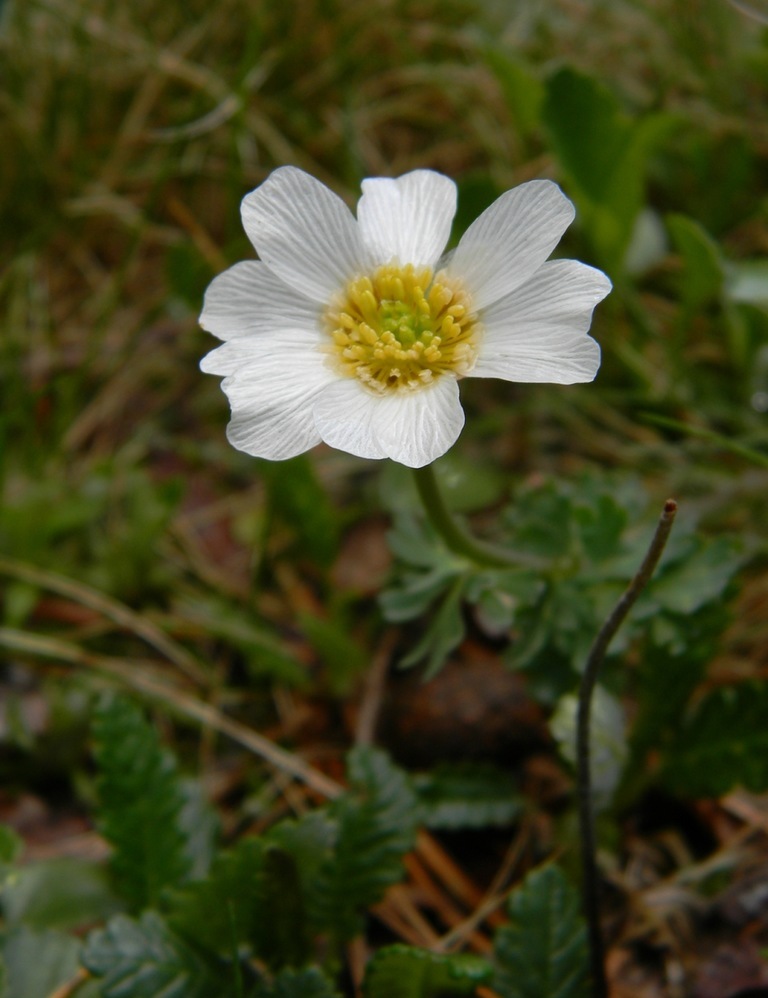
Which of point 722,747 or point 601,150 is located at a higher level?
point 601,150

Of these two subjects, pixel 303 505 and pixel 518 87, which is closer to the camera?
pixel 303 505

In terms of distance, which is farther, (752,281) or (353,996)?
(752,281)

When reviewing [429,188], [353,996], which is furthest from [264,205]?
[353,996]

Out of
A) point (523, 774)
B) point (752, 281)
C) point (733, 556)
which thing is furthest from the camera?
point (752, 281)

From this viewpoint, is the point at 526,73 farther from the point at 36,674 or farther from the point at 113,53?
the point at 36,674

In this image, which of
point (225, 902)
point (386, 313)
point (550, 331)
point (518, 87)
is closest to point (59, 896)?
point (225, 902)

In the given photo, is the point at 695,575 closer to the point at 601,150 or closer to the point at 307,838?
the point at 307,838

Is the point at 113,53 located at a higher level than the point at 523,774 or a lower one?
higher

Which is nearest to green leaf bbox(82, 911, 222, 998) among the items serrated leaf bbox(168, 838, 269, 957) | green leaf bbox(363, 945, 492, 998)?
serrated leaf bbox(168, 838, 269, 957)

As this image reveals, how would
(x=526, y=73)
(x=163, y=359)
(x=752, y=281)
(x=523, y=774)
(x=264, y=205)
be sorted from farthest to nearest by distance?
(x=163, y=359)
(x=526, y=73)
(x=752, y=281)
(x=523, y=774)
(x=264, y=205)
